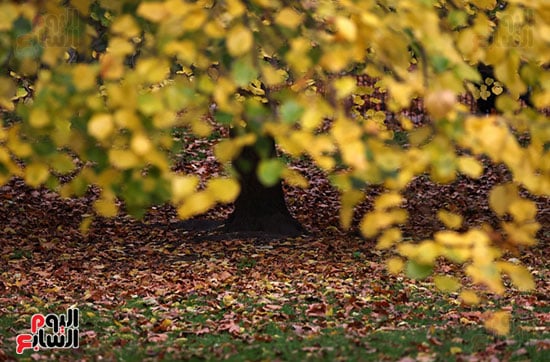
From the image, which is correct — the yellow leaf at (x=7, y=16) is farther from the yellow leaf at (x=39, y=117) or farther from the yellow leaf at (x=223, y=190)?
the yellow leaf at (x=223, y=190)

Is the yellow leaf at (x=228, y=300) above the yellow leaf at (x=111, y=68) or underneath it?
above

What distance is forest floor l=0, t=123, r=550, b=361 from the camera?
237 inches

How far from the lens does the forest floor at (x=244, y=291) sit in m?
6.03

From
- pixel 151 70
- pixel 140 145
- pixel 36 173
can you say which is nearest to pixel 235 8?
pixel 151 70

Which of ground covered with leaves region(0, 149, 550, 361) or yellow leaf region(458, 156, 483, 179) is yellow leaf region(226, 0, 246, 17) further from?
ground covered with leaves region(0, 149, 550, 361)

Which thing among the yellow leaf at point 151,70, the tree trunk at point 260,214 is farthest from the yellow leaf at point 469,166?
the tree trunk at point 260,214

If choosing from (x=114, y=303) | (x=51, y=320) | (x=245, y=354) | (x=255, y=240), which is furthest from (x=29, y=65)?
(x=255, y=240)

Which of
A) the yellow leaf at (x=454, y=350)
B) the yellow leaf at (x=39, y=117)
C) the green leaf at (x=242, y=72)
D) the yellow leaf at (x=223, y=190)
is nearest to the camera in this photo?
the yellow leaf at (x=223, y=190)

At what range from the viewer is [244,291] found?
876 cm

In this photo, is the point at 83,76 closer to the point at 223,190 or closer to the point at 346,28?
the point at 223,190

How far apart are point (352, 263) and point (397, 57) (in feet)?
24.5

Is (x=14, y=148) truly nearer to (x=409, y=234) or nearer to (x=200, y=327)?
(x=200, y=327)

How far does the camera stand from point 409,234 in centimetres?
1225

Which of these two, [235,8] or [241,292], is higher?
[241,292]
